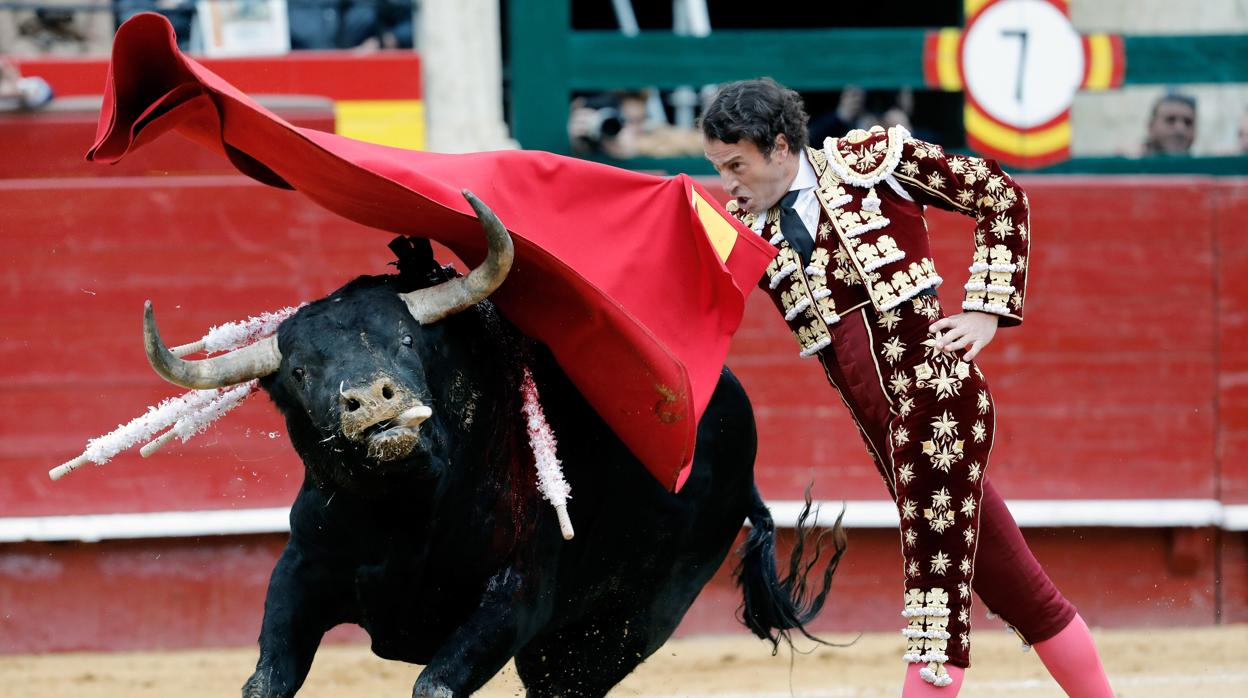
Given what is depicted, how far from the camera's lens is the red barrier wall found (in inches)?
206

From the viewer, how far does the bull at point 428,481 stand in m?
2.68

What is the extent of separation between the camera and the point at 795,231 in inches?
120

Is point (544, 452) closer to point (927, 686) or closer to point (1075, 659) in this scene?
point (927, 686)

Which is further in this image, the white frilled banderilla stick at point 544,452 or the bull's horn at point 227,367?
the white frilled banderilla stick at point 544,452

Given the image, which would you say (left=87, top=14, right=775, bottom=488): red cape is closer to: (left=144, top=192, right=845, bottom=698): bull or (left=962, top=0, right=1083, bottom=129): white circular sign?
(left=144, top=192, right=845, bottom=698): bull

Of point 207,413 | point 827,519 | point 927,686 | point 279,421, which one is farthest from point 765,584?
point 279,421

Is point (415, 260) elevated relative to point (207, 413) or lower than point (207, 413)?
elevated

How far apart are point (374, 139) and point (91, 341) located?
1579 mm

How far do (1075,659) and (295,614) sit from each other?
1437 millimetres

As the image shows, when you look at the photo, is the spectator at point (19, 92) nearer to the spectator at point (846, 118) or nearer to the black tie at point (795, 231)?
the spectator at point (846, 118)

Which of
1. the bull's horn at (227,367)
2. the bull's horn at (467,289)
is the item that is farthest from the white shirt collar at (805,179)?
the bull's horn at (227,367)

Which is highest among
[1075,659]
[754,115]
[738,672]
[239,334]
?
[754,115]

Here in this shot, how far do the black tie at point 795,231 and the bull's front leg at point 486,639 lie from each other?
79cm

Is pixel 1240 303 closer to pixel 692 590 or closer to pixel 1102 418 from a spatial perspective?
pixel 1102 418
